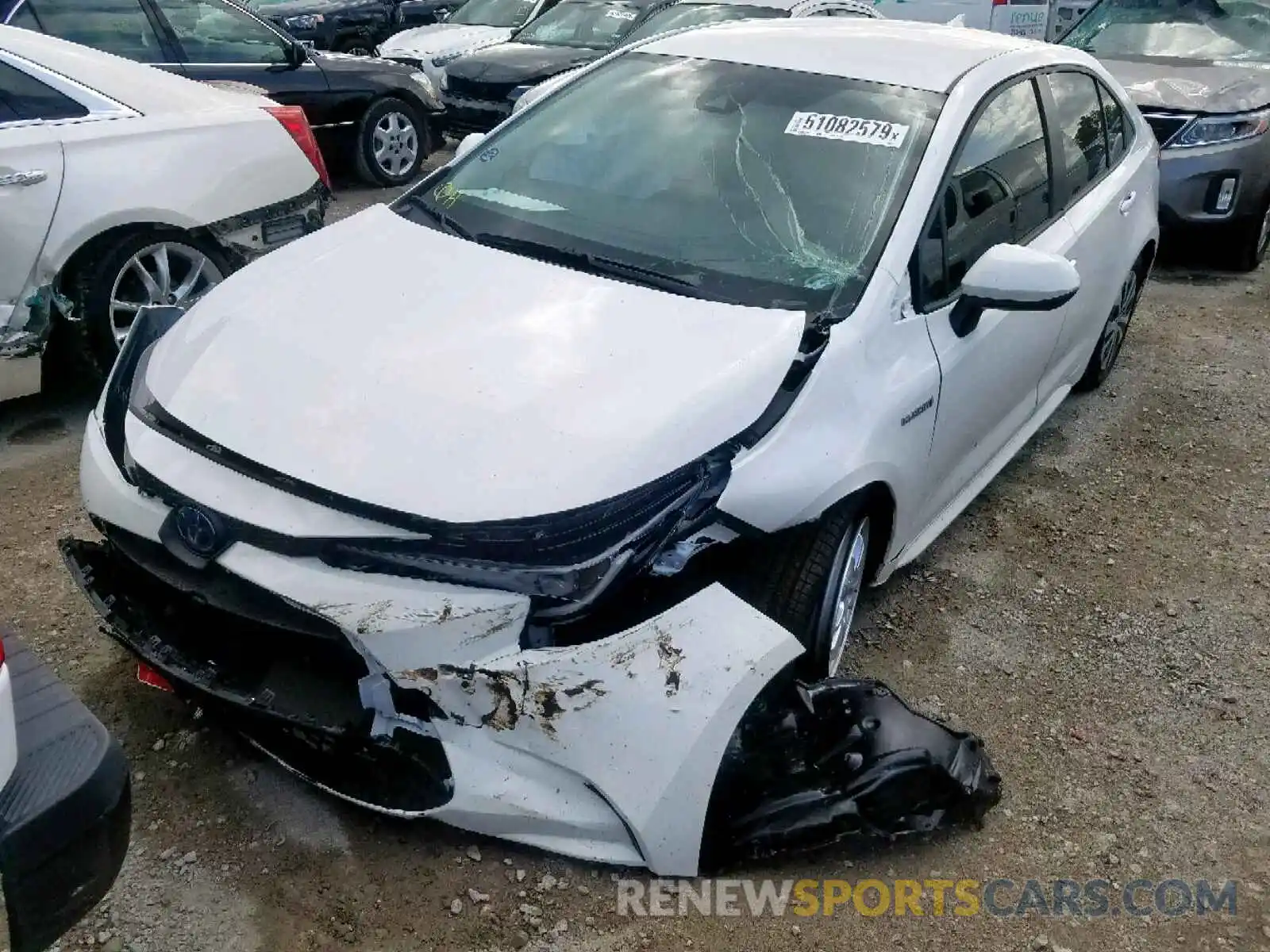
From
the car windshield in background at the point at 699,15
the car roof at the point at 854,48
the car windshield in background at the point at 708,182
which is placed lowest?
the car windshield in background at the point at 699,15

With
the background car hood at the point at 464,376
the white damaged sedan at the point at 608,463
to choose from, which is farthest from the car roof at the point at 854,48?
the background car hood at the point at 464,376

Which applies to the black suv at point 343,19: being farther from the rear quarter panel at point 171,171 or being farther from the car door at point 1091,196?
the car door at point 1091,196

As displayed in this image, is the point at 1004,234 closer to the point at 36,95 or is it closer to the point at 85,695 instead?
the point at 85,695

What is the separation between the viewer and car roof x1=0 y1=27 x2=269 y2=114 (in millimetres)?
4207

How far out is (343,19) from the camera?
12.5 m

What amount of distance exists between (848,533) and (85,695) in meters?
1.98

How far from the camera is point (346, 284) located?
2.78 metres

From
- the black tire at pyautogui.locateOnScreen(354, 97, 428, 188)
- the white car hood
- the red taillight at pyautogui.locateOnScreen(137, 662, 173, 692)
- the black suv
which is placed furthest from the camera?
the black suv

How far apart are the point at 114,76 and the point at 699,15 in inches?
200

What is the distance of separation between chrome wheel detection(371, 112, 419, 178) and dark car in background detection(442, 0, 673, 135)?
2.16 ft

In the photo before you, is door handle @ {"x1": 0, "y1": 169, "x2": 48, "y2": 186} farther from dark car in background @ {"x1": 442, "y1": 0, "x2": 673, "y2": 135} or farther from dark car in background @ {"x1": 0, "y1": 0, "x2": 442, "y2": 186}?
dark car in background @ {"x1": 442, "y1": 0, "x2": 673, "y2": 135}

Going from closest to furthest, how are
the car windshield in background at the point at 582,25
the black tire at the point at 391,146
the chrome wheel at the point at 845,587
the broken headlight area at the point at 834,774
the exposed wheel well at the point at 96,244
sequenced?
1. the broken headlight area at the point at 834,774
2. the chrome wheel at the point at 845,587
3. the exposed wheel well at the point at 96,244
4. the black tire at the point at 391,146
5. the car windshield in background at the point at 582,25

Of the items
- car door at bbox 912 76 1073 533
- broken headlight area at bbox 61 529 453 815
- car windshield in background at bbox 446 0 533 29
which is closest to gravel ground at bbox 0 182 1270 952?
broken headlight area at bbox 61 529 453 815

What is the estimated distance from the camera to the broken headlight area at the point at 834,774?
2.30m
